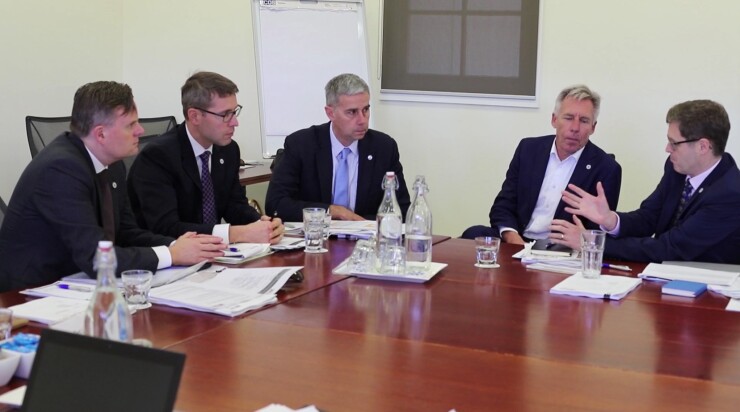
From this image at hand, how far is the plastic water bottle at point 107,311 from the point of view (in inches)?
54.7

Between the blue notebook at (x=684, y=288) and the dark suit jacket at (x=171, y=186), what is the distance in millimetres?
1549

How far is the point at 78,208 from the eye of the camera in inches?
96.2

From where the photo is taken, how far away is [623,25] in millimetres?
4812

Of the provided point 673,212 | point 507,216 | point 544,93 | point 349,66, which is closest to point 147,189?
point 507,216

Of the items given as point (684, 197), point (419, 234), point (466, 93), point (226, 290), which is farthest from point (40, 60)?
point (684, 197)

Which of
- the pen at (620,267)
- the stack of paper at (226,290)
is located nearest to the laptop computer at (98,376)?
the stack of paper at (226,290)

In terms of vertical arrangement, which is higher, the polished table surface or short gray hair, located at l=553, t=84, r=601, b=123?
short gray hair, located at l=553, t=84, r=601, b=123

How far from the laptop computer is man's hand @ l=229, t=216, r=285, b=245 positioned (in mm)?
1690

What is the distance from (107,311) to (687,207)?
2.40m

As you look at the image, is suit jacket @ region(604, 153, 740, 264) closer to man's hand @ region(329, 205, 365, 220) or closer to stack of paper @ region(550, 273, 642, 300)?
stack of paper @ region(550, 273, 642, 300)

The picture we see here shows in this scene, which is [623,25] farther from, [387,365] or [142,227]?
Answer: [387,365]

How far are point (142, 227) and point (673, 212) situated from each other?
79.9 inches

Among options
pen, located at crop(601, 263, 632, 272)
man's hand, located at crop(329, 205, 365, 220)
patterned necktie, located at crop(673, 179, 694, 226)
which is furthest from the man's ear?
patterned necktie, located at crop(673, 179, 694, 226)

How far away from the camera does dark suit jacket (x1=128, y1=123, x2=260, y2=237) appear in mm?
3191
